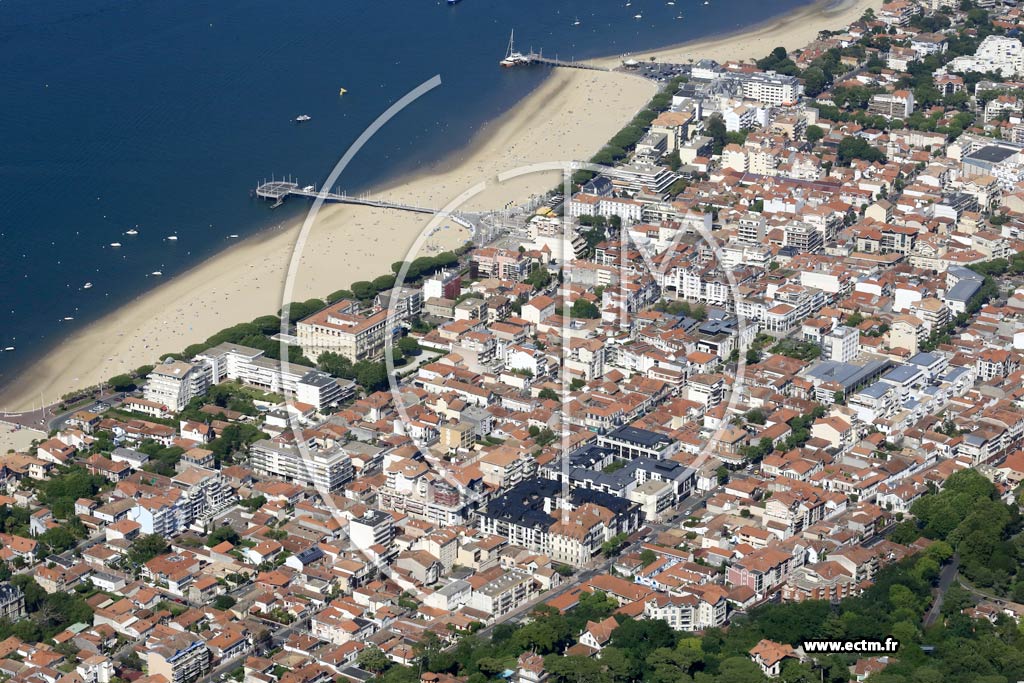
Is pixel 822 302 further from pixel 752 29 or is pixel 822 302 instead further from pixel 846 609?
pixel 752 29

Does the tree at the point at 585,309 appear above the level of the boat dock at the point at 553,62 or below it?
above

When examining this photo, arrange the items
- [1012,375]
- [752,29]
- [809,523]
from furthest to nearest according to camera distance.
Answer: [752,29] → [1012,375] → [809,523]

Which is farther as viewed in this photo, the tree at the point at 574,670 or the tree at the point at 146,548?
the tree at the point at 146,548

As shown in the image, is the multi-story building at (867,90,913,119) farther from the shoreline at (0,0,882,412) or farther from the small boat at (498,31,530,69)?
the small boat at (498,31,530,69)

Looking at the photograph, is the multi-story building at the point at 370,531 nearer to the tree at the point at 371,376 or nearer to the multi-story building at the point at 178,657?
the multi-story building at the point at 178,657

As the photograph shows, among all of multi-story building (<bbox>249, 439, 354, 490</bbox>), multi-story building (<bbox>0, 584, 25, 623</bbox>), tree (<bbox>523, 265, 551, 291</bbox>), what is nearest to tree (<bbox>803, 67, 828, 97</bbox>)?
tree (<bbox>523, 265, 551, 291</bbox>)

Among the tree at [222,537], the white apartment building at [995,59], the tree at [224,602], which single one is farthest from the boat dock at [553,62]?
the tree at [224,602]

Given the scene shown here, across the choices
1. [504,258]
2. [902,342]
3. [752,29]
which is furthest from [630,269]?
[752,29]

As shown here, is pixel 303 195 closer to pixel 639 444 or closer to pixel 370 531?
pixel 639 444

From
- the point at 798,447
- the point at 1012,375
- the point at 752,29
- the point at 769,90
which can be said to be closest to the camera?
the point at 798,447
